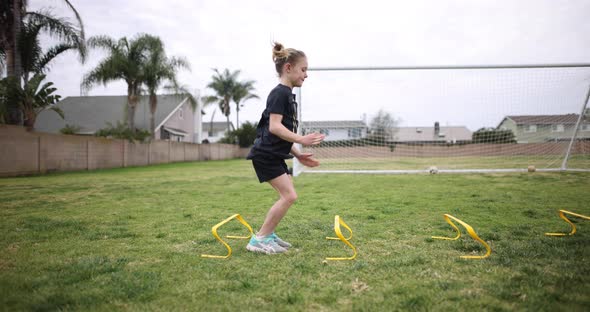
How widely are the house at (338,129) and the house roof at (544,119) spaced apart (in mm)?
5016

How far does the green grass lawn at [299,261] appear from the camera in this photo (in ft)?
7.15

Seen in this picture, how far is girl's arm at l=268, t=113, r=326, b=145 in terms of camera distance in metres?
3.09

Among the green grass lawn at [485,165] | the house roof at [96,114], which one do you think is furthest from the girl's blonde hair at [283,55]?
the house roof at [96,114]

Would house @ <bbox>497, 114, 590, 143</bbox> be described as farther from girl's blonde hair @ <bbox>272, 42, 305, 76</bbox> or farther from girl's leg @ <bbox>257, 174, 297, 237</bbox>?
girl's leg @ <bbox>257, 174, 297, 237</bbox>

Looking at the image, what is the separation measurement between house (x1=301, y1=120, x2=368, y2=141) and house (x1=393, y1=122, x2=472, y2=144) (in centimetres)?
228

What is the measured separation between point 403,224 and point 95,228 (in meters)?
3.90

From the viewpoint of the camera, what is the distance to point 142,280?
2.53 m

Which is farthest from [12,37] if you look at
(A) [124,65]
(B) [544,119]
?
(B) [544,119]

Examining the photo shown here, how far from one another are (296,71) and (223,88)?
4550cm

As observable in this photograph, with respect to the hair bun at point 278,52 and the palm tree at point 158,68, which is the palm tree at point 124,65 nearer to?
the palm tree at point 158,68


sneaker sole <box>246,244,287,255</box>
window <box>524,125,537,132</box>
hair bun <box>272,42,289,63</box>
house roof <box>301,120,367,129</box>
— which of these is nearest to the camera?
sneaker sole <box>246,244,287,255</box>

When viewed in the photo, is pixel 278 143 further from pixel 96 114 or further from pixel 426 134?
Result: pixel 96 114

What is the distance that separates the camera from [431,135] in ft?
52.5

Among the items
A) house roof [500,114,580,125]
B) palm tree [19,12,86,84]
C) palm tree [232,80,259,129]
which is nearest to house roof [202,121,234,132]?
palm tree [232,80,259,129]
